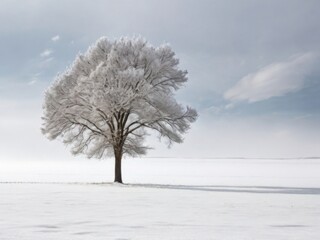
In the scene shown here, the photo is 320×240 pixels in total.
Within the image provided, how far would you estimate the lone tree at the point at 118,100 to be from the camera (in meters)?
35.8

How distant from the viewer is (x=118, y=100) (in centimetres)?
Result: 3503

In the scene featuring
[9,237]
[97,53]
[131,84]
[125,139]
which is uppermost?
[97,53]

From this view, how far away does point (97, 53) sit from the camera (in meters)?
37.9

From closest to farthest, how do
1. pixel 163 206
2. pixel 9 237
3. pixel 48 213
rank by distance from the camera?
1. pixel 9 237
2. pixel 48 213
3. pixel 163 206

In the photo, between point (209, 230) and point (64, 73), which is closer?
point (209, 230)

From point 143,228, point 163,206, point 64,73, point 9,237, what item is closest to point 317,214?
point 163,206

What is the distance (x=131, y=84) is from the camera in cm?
3569

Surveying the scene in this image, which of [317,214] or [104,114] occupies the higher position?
[104,114]

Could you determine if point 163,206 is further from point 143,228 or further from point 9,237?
point 9,237

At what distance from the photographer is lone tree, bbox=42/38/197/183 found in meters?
35.8

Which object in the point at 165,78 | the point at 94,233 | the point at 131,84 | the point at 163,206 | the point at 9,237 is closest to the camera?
the point at 9,237

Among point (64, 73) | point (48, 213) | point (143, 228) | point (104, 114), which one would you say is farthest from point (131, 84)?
point (143, 228)

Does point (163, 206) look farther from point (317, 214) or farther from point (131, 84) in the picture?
point (131, 84)

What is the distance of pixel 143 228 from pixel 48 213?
4830 mm
